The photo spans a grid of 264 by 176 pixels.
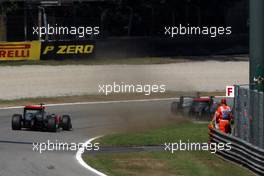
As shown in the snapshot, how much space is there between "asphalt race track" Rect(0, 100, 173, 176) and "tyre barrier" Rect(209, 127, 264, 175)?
3820mm

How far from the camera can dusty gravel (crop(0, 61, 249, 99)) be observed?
3981 cm

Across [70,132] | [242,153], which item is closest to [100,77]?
[70,132]

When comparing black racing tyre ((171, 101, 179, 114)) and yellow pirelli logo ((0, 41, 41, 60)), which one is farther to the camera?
yellow pirelli logo ((0, 41, 41, 60))

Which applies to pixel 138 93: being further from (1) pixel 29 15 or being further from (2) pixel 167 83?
(1) pixel 29 15

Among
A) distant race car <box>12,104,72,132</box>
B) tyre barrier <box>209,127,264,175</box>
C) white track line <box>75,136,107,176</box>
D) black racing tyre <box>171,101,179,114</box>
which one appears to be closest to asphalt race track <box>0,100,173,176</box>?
white track line <box>75,136,107,176</box>

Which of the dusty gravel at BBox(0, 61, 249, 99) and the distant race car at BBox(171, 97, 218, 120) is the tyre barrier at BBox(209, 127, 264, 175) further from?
the dusty gravel at BBox(0, 61, 249, 99)

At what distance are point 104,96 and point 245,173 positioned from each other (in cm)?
2073

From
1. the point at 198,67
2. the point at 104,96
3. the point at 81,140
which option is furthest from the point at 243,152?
the point at 198,67

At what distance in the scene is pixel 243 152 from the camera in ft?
64.6

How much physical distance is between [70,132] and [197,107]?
17.6 feet

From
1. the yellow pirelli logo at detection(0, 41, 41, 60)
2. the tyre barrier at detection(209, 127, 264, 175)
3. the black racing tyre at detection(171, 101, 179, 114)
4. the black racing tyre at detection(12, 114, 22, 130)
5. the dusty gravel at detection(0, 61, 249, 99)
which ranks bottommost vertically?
the tyre barrier at detection(209, 127, 264, 175)

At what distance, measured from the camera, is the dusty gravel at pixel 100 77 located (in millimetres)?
39812

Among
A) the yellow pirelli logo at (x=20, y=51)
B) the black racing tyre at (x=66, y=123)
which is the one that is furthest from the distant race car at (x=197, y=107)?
the yellow pirelli logo at (x=20, y=51)

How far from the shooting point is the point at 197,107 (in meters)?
29.9
